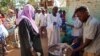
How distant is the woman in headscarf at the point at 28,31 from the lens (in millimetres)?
3363

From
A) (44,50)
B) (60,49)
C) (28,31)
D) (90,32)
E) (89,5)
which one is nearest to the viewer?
(90,32)

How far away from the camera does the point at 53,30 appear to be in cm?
340

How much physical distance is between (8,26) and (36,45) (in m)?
0.51

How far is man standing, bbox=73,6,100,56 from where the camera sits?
254 centimetres

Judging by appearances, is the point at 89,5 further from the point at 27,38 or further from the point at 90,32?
the point at 27,38

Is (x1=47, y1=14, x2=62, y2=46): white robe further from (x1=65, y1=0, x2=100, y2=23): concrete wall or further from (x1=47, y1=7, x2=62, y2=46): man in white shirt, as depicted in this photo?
(x1=65, y1=0, x2=100, y2=23): concrete wall

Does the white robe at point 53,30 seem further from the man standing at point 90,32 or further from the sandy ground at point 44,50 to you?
the man standing at point 90,32

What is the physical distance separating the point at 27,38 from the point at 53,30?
390 mm

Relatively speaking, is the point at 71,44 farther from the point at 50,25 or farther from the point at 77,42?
the point at 50,25

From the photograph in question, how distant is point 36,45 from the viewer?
353cm

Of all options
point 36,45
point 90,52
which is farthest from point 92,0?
point 36,45

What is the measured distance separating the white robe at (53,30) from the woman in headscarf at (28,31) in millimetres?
183

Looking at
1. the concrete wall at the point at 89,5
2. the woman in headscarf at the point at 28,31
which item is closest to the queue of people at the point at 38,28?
the woman in headscarf at the point at 28,31

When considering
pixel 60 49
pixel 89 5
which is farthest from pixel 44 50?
pixel 89 5
